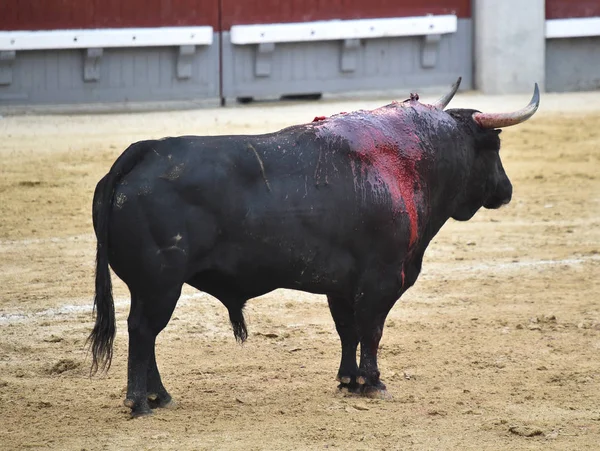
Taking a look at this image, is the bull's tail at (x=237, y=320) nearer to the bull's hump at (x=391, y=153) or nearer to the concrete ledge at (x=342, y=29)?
the bull's hump at (x=391, y=153)

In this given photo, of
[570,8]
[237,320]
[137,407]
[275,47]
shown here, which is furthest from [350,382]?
[570,8]

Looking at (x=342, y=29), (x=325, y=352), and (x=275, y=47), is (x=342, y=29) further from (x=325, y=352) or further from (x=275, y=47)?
(x=325, y=352)

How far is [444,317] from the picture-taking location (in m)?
6.05

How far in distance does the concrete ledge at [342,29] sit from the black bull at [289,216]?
753 centimetres

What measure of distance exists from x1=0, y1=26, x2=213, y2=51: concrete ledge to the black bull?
727 cm

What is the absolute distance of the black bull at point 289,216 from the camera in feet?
14.2

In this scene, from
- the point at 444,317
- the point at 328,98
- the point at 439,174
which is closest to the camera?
the point at 439,174

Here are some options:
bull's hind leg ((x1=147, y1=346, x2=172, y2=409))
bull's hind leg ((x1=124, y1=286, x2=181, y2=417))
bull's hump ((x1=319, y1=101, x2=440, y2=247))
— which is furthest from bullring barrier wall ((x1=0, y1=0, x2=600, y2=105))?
bull's hind leg ((x1=124, y1=286, x2=181, y2=417))

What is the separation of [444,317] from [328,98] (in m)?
7.07

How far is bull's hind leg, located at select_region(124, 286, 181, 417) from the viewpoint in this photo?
4352mm

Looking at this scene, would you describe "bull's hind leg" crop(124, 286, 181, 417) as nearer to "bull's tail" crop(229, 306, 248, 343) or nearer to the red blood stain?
"bull's tail" crop(229, 306, 248, 343)

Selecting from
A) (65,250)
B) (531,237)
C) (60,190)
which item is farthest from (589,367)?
(60,190)

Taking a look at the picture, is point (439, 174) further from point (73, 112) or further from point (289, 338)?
point (73, 112)

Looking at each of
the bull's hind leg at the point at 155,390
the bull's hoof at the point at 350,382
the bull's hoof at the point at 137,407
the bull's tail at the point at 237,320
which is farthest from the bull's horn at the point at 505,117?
the bull's hoof at the point at 137,407
